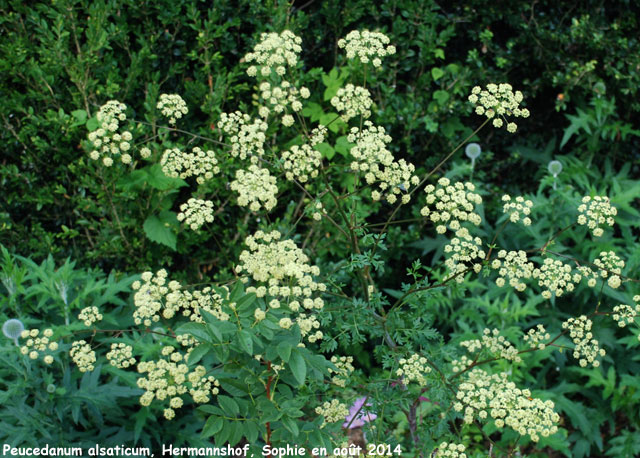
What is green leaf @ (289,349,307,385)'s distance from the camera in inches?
74.9

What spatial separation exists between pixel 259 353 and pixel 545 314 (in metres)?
2.79

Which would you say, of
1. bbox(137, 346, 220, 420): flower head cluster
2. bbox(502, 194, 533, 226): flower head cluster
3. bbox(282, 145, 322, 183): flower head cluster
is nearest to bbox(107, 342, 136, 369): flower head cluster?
bbox(137, 346, 220, 420): flower head cluster

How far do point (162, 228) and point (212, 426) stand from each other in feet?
7.32

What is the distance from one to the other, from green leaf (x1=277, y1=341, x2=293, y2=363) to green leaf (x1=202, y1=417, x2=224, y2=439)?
1.05 feet

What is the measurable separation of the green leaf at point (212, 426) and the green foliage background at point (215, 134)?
4.53 feet

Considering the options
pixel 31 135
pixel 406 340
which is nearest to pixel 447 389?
pixel 406 340

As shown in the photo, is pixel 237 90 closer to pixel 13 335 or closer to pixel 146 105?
pixel 146 105

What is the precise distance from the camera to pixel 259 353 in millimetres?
2104

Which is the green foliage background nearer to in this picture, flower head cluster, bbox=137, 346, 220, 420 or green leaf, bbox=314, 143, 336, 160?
green leaf, bbox=314, 143, 336, 160

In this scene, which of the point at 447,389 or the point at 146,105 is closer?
the point at 447,389

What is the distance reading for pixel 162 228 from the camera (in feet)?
13.3

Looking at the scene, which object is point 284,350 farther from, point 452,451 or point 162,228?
point 162,228

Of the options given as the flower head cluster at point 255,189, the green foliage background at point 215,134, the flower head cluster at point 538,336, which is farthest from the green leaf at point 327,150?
the flower head cluster at point 538,336

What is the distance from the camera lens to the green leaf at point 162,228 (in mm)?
3973
